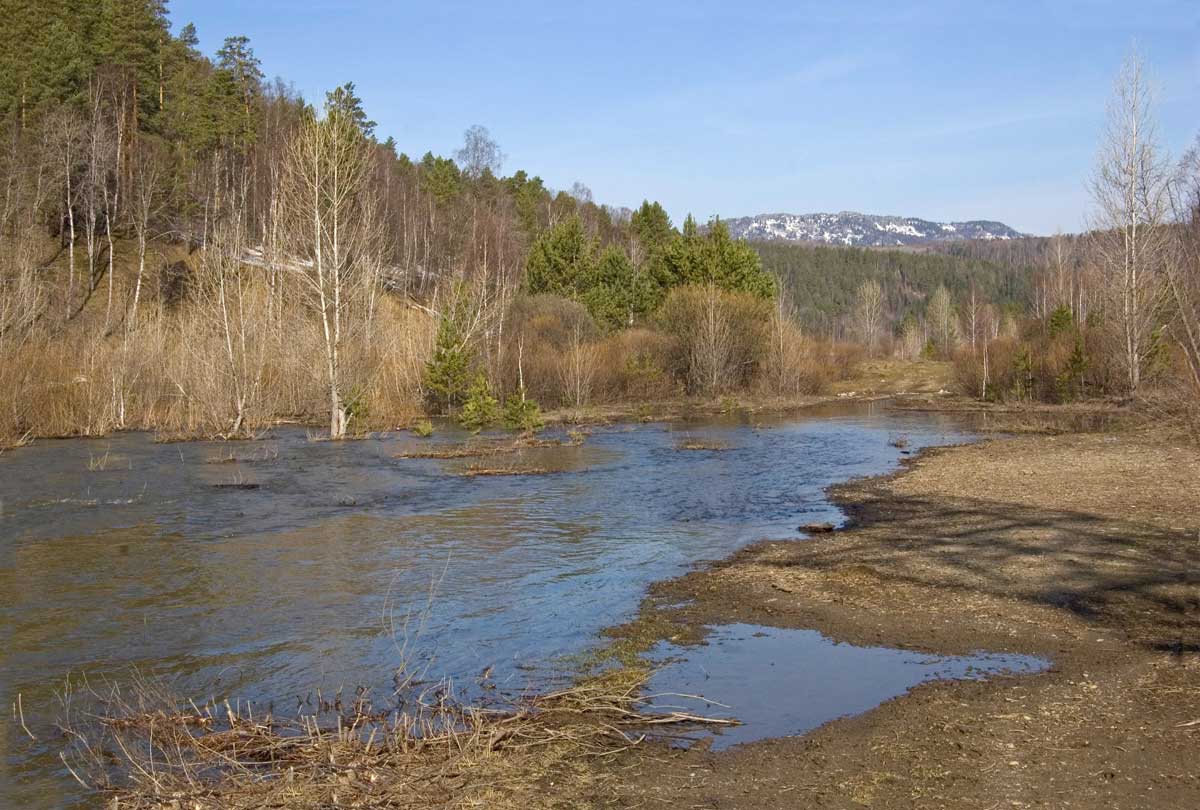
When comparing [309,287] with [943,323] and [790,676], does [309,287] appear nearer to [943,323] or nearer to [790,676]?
[790,676]

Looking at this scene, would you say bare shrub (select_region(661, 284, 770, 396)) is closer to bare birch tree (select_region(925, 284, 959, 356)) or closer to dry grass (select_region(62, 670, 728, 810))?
dry grass (select_region(62, 670, 728, 810))

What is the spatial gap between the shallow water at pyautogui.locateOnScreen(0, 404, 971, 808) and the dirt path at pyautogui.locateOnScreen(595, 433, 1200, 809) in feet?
5.45

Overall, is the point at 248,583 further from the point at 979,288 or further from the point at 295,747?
the point at 979,288

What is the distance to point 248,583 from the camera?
12.6 m

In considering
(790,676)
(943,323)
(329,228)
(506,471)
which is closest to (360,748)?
(790,676)

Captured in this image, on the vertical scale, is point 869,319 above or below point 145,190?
below

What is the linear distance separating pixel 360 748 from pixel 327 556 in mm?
8247

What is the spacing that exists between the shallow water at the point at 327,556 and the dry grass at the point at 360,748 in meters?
0.46

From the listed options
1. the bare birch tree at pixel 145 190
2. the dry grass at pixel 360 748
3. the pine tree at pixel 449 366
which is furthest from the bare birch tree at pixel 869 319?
the dry grass at pixel 360 748

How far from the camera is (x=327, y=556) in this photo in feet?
47.0

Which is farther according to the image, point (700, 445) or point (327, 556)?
point (700, 445)

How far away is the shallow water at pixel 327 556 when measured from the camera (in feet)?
30.5

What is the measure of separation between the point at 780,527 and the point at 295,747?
1084cm

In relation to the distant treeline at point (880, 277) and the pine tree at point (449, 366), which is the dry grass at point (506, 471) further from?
the distant treeline at point (880, 277)
